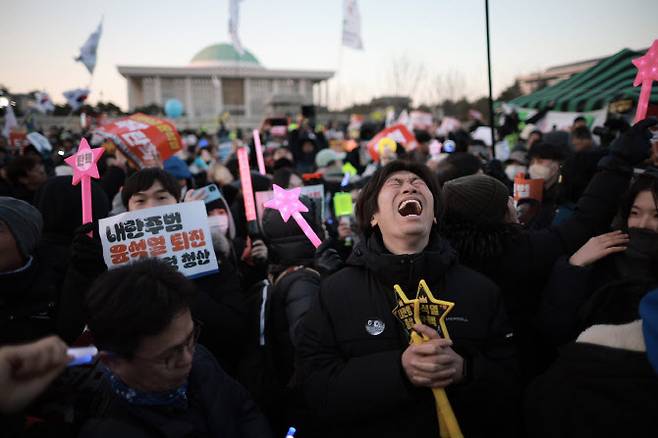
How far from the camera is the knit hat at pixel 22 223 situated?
1.99 metres

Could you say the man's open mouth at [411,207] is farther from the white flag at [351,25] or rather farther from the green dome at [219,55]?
the green dome at [219,55]

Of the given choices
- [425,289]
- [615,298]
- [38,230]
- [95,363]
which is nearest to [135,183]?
[38,230]

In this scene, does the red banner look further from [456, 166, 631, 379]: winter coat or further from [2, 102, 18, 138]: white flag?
[2, 102, 18, 138]: white flag

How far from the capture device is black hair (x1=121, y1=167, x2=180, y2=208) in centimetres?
258

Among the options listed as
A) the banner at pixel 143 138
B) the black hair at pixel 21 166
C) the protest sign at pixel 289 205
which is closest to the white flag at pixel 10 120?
the black hair at pixel 21 166

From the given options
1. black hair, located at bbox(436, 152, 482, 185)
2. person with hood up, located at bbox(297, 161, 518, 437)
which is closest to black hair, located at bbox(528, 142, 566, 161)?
black hair, located at bbox(436, 152, 482, 185)

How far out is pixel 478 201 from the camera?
214 cm

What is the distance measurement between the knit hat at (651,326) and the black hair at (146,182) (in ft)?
7.71

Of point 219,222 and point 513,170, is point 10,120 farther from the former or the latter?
point 513,170

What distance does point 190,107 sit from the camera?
173 feet

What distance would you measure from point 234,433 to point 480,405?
89 centimetres

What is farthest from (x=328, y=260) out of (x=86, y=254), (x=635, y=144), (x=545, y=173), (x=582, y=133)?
(x=582, y=133)

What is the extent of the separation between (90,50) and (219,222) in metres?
8.73

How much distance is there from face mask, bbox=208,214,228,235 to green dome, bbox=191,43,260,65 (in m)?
60.2
